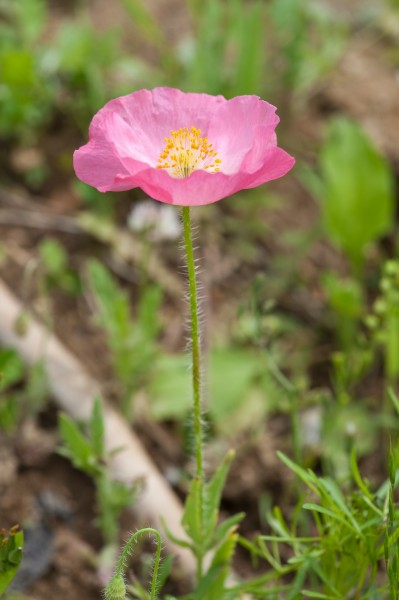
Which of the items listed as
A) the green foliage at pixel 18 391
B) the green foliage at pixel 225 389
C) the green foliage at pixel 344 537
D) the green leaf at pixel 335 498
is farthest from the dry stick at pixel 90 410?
the green leaf at pixel 335 498

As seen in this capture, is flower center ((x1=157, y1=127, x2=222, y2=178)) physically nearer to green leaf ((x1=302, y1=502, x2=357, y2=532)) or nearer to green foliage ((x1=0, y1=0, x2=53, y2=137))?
green leaf ((x1=302, y1=502, x2=357, y2=532))

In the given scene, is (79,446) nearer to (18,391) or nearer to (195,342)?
(195,342)

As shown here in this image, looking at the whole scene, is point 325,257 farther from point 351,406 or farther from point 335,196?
point 351,406

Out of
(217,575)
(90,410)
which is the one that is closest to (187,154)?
(217,575)

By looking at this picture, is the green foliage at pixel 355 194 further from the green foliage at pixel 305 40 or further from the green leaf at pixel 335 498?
the green leaf at pixel 335 498

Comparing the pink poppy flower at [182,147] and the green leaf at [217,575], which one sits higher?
the pink poppy flower at [182,147]
